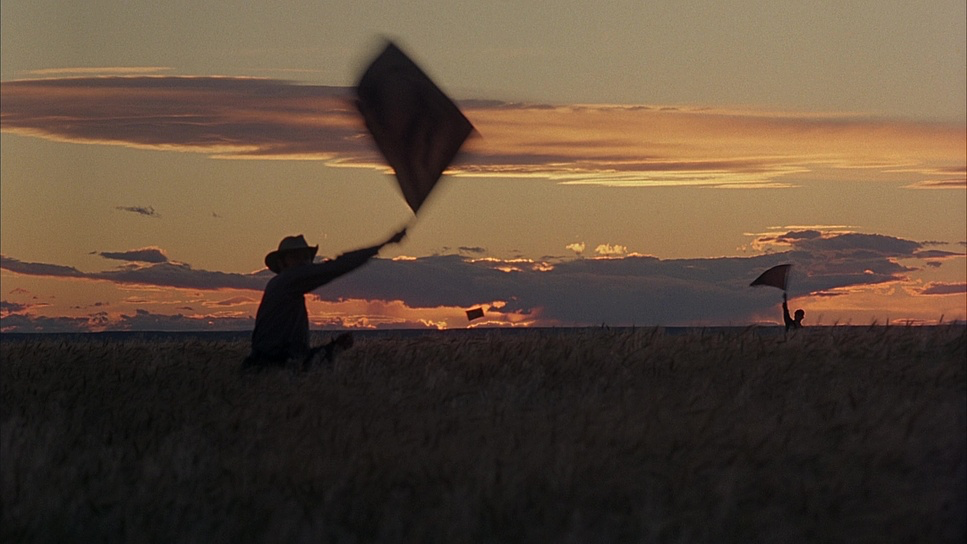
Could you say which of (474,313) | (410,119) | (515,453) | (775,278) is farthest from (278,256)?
(775,278)

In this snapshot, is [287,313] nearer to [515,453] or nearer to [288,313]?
[288,313]

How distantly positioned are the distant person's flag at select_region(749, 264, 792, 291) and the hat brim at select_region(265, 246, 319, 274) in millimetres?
10980

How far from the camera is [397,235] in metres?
11.6

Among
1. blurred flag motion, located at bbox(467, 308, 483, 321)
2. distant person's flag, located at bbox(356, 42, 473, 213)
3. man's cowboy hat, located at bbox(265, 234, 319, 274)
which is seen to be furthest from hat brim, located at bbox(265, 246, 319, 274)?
blurred flag motion, located at bbox(467, 308, 483, 321)

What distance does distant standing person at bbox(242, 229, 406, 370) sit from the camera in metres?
12.4

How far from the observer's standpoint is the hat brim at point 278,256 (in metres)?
12.8

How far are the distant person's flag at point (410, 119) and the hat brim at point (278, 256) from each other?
1.87 m

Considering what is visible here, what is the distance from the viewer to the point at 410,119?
11188 mm

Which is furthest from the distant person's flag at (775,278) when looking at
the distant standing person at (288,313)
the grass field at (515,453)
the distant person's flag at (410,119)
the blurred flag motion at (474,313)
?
the distant person's flag at (410,119)

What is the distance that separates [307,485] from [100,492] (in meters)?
1.22

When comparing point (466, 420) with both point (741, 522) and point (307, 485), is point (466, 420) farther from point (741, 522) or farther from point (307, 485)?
point (741, 522)

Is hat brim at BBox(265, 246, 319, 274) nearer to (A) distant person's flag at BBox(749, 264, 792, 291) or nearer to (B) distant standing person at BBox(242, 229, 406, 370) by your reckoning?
(B) distant standing person at BBox(242, 229, 406, 370)

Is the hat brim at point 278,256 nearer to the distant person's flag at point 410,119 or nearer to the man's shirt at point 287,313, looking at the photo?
the man's shirt at point 287,313

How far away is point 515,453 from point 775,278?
14841 millimetres
